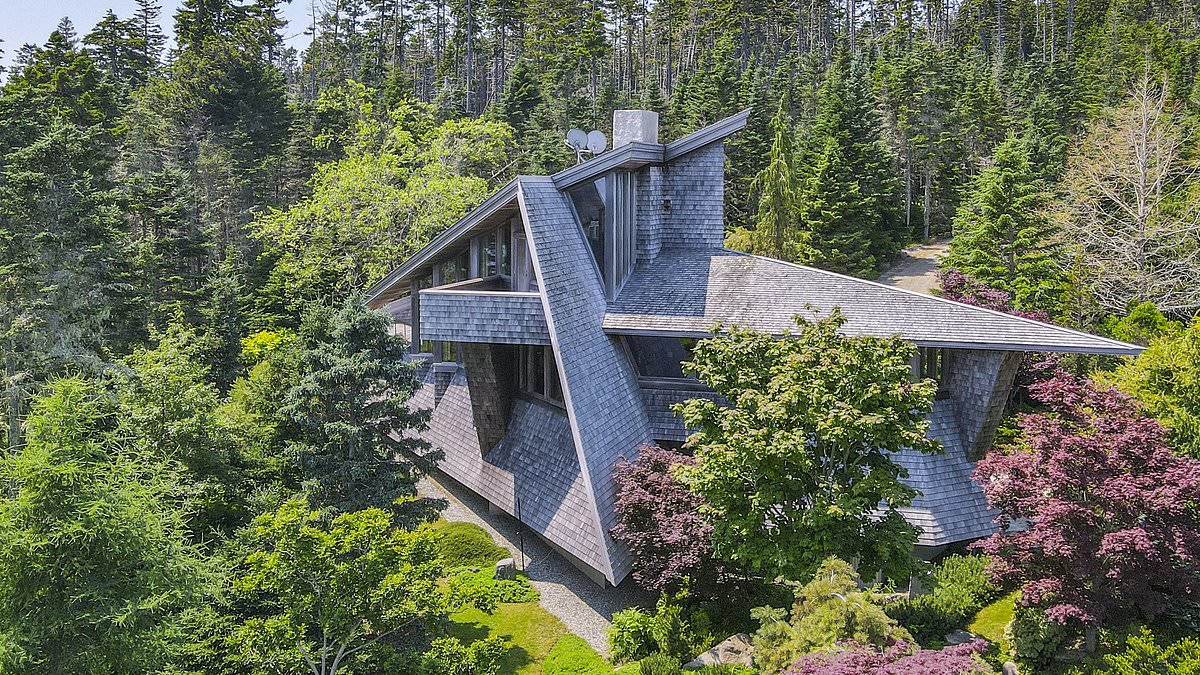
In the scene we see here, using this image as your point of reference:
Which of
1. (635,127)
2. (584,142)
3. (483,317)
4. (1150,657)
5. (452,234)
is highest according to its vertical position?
(635,127)

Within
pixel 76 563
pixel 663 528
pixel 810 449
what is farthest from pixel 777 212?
pixel 76 563

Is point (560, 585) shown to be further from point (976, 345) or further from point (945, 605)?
point (976, 345)

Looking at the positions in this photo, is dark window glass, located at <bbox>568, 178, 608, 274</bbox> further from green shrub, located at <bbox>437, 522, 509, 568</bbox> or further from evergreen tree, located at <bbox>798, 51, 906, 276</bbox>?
evergreen tree, located at <bbox>798, 51, 906, 276</bbox>

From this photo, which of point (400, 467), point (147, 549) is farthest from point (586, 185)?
point (147, 549)

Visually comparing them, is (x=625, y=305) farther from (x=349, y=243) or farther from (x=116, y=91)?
(x=116, y=91)

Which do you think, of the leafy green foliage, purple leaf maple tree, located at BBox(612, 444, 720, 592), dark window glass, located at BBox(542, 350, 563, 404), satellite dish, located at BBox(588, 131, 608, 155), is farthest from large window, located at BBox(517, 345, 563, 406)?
the leafy green foliage
